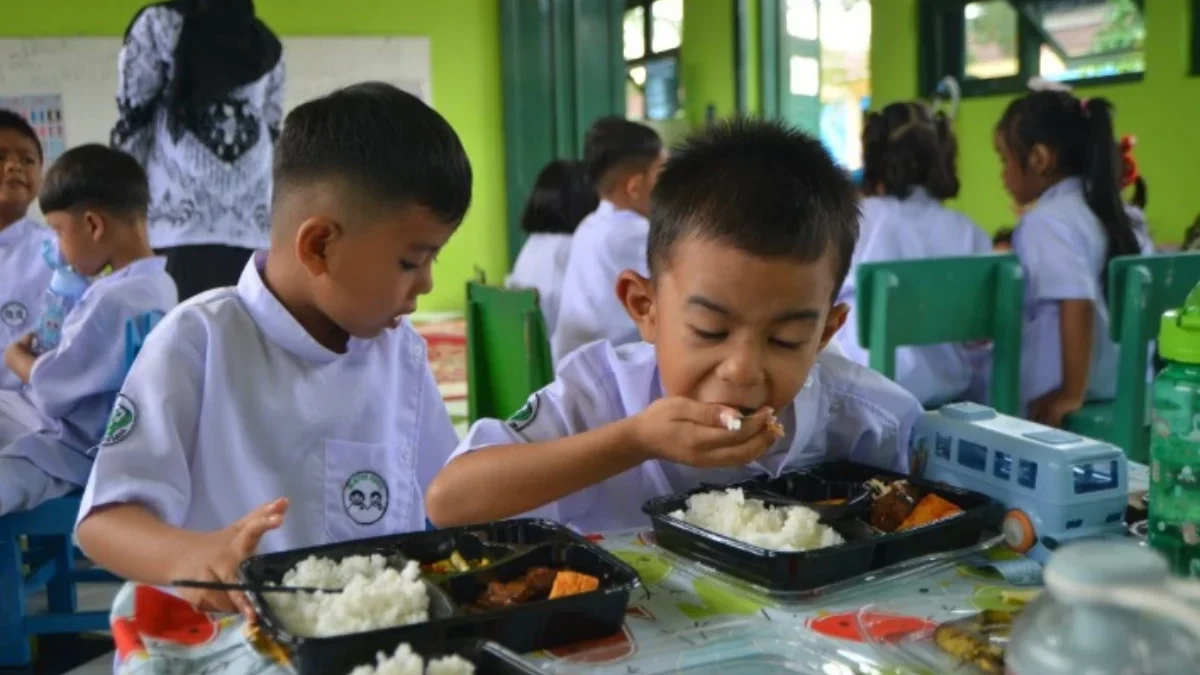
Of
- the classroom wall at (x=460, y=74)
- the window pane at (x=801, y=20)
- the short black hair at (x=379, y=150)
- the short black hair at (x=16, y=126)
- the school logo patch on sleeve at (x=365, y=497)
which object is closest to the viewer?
the short black hair at (x=379, y=150)

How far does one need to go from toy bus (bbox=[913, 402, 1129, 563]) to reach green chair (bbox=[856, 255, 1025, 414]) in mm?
1202

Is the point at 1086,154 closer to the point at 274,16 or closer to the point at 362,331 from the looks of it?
the point at 362,331

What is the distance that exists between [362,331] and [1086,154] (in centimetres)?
221

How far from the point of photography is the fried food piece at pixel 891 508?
1079 mm

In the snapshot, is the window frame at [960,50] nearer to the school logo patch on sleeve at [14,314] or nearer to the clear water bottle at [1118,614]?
the school logo patch on sleeve at [14,314]

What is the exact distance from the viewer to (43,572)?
2.73 m

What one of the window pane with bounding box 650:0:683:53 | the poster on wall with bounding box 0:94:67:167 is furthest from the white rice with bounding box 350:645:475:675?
the window pane with bounding box 650:0:683:53

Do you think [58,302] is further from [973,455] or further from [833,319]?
[973,455]

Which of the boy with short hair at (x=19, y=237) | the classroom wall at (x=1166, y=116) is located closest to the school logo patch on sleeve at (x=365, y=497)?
the boy with short hair at (x=19, y=237)

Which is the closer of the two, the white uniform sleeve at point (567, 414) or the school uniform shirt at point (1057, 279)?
the white uniform sleeve at point (567, 414)

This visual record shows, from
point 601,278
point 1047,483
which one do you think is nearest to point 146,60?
point 601,278

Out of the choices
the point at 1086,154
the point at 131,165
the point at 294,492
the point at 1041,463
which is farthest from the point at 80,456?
the point at 1086,154

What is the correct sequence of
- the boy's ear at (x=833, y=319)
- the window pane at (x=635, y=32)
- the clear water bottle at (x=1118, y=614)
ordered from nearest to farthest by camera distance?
the clear water bottle at (x=1118, y=614), the boy's ear at (x=833, y=319), the window pane at (x=635, y=32)

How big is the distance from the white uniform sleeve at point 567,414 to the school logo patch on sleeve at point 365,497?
275mm
